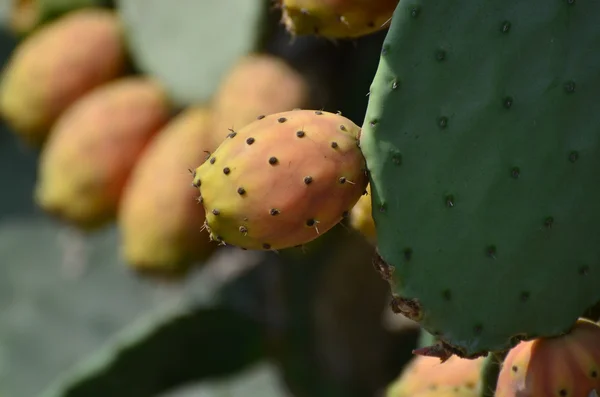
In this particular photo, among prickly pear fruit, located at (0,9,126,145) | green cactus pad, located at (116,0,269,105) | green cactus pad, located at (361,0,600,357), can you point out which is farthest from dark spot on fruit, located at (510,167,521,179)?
prickly pear fruit, located at (0,9,126,145)

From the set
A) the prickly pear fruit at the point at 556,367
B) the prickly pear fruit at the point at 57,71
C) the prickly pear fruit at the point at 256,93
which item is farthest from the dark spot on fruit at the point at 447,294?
the prickly pear fruit at the point at 57,71

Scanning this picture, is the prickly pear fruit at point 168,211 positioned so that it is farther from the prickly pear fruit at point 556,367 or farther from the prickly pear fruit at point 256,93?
the prickly pear fruit at point 556,367

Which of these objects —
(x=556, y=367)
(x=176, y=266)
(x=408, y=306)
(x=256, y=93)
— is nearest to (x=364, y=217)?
(x=408, y=306)

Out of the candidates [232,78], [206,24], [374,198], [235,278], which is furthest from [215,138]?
[374,198]

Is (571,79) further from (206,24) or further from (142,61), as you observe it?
(142,61)

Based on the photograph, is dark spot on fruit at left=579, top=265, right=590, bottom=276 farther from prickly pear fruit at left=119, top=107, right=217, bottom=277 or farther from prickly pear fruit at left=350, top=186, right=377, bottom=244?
prickly pear fruit at left=119, top=107, right=217, bottom=277

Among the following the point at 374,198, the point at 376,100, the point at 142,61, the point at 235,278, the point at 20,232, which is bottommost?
the point at 20,232
